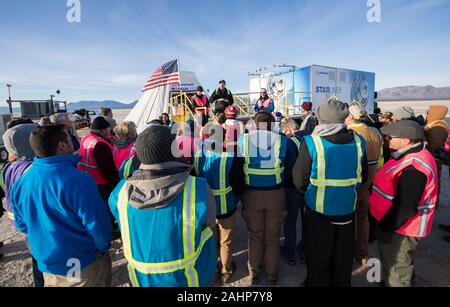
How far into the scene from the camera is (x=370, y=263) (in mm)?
3422

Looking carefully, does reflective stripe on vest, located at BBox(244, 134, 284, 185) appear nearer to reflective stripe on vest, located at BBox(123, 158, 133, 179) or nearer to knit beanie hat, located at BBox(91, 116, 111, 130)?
reflective stripe on vest, located at BBox(123, 158, 133, 179)

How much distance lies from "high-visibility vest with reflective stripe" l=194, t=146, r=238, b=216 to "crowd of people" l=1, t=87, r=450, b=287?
13 mm

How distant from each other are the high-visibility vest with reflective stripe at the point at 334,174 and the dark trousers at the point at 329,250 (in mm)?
161

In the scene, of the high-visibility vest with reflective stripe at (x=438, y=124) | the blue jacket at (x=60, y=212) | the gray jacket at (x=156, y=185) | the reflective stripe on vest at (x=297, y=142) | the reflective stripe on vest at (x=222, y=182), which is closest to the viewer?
the gray jacket at (x=156, y=185)

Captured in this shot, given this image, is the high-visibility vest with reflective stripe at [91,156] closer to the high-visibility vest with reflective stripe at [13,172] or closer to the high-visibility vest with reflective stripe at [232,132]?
the high-visibility vest with reflective stripe at [13,172]

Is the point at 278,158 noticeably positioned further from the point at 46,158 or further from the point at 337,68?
the point at 337,68

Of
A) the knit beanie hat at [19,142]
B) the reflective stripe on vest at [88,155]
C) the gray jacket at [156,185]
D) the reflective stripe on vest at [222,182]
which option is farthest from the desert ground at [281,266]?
the gray jacket at [156,185]

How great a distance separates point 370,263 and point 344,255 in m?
1.28

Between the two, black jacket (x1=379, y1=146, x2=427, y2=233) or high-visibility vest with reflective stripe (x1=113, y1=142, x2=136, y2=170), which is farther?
high-visibility vest with reflective stripe (x1=113, y1=142, x2=136, y2=170)

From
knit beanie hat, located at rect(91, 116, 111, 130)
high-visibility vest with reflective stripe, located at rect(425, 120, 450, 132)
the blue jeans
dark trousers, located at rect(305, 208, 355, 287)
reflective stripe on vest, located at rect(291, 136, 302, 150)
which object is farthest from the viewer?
high-visibility vest with reflective stripe, located at rect(425, 120, 450, 132)

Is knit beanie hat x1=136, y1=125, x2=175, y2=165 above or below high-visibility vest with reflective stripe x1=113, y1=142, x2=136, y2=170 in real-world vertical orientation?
above

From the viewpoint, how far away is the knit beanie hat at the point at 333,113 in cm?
242

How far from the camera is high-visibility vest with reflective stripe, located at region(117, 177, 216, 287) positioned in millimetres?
1501

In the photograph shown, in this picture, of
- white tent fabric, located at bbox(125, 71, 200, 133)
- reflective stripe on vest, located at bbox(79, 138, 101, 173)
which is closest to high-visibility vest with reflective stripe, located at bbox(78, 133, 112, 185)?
reflective stripe on vest, located at bbox(79, 138, 101, 173)
